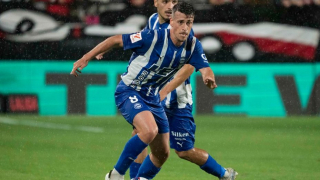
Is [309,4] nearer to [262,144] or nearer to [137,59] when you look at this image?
[262,144]

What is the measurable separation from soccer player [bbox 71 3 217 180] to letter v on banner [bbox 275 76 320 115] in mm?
7588

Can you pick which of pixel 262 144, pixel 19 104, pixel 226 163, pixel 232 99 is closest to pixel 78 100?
pixel 19 104

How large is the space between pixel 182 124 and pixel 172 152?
9.21ft

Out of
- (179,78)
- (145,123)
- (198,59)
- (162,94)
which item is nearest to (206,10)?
(179,78)

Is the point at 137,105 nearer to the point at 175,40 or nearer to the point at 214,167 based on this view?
the point at 175,40

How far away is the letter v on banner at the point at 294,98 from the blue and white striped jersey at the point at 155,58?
300 inches

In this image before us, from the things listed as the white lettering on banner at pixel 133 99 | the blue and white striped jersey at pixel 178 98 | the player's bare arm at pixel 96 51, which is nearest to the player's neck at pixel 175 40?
the player's bare arm at pixel 96 51

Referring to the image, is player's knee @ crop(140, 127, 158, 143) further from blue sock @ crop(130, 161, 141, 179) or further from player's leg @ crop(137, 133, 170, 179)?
blue sock @ crop(130, 161, 141, 179)

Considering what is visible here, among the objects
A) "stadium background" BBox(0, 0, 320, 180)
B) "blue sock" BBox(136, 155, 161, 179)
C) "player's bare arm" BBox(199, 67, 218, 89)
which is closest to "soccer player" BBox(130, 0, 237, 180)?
"blue sock" BBox(136, 155, 161, 179)

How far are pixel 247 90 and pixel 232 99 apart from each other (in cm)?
35

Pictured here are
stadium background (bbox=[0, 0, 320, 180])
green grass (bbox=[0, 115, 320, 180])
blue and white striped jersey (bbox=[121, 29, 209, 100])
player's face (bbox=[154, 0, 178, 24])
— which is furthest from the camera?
stadium background (bbox=[0, 0, 320, 180])

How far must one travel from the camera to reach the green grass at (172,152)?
6.99 meters

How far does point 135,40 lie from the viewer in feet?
17.9

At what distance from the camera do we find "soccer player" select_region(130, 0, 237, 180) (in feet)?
19.9
